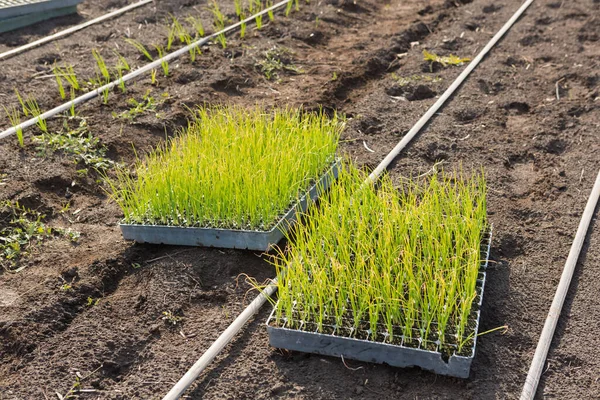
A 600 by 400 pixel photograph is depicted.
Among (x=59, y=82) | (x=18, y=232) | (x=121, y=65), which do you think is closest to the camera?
(x=18, y=232)

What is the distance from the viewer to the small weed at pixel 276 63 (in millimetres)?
4848

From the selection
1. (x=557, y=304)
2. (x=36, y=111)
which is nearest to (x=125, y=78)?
(x=36, y=111)

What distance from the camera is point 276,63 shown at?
195 inches

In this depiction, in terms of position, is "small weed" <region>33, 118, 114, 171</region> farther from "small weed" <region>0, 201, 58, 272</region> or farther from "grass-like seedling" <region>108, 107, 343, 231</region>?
"grass-like seedling" <region>108, 107, 343, 231</region>

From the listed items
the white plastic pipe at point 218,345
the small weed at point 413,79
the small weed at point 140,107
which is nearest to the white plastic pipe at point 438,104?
the small weed at point 413,79

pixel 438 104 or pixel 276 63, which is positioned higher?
pixel 276 63

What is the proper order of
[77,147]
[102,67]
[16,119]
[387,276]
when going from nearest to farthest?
[387,276], [77,147], [16,119], [102,67]

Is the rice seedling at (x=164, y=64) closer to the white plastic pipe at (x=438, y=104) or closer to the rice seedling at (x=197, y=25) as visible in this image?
the rice seedling at (x=197, y=25)

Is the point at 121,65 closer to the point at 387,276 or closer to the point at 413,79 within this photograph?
the point at 413,79

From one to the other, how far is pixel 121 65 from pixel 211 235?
2.12 m

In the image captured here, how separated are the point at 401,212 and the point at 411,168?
994 millimetres

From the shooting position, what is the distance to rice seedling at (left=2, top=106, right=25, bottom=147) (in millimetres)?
3684

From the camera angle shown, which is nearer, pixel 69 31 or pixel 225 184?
pixel 225 184

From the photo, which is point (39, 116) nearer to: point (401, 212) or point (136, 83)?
point (136, 83)
